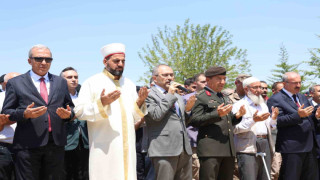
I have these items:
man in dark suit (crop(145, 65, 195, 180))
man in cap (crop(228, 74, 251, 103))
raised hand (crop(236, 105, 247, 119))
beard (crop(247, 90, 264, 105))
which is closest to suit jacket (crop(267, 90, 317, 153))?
beard (crop(247, 90, 264, 105))

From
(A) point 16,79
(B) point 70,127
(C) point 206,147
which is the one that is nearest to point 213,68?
(C) point 206,147

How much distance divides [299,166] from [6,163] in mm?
4524

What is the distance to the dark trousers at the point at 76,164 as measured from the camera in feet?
21.5

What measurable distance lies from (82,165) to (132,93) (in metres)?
1.83

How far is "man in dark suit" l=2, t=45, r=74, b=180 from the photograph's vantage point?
15.5 feet

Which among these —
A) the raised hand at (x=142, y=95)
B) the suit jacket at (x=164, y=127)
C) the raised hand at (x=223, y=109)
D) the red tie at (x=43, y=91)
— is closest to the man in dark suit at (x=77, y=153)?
the suit jacket at (x=164, y=127)

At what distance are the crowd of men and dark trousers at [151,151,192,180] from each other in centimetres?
1

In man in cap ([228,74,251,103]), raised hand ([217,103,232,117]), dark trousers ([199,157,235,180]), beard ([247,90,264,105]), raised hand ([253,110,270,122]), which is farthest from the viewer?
man in cap ([228,74,251,103])

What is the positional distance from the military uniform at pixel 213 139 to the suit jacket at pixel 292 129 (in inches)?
43.4

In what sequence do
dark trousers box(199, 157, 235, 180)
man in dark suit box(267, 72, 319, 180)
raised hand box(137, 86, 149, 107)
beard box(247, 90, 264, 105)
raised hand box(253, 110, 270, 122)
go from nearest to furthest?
raised hand box(137, 86, 149, 107), dark trousers box(199, 157, 235, 180), raised hand box(253, 110, 270, 122), man in dark suit box(267, 72, 319, 180), beard box(247, 90, 264, 105)

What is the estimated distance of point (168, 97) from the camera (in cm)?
576

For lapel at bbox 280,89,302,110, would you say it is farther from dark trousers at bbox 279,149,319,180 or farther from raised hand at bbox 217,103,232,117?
raised hand at bbox 217,103,232,117

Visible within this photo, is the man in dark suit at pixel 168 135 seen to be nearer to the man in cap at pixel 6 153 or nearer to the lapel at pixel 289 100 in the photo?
the man in cap at pixel 6 153

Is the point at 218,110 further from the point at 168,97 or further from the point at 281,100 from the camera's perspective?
the point at 281,100
